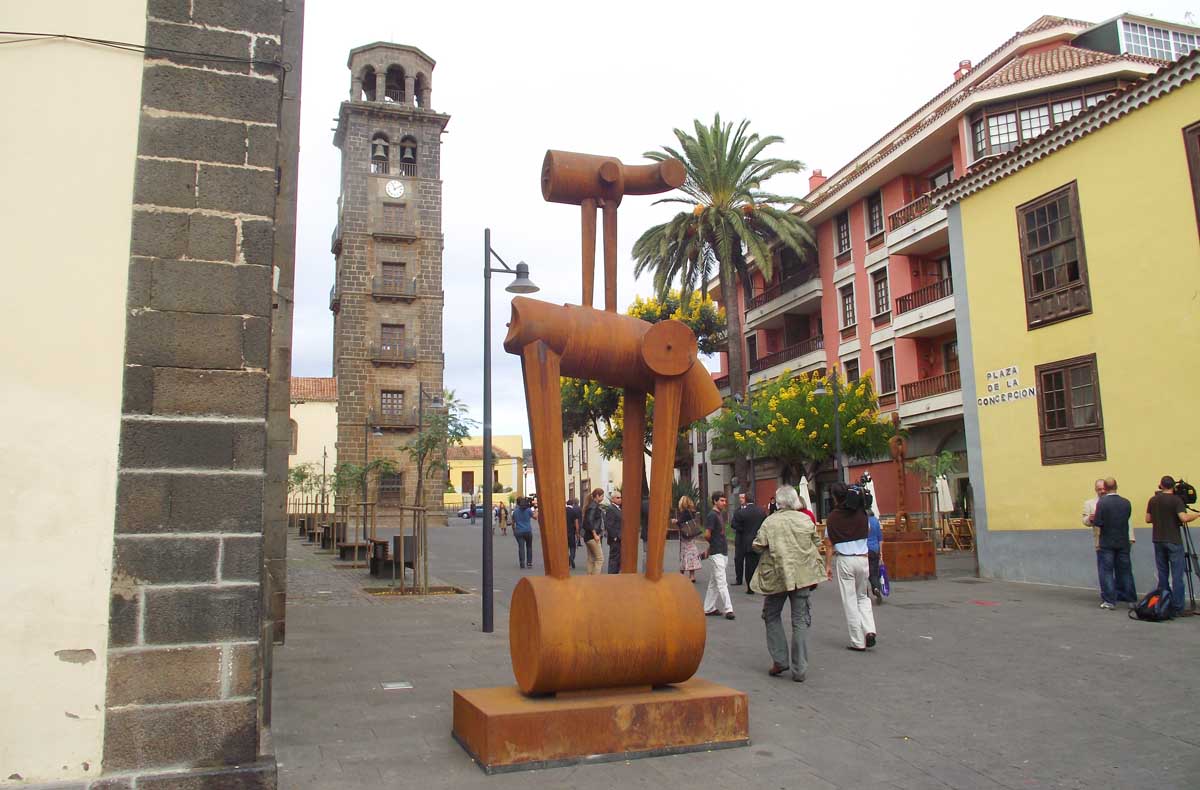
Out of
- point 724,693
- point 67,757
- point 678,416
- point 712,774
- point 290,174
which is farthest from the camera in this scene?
point 290,174

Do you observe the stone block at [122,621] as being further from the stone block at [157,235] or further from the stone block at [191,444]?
the stone block at [157,235]

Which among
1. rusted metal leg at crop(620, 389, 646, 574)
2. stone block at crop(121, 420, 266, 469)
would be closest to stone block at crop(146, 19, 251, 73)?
stone block at crop(121, 420, 266, 469)

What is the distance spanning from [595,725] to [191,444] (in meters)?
2.72

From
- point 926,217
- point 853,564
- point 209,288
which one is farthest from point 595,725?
point 926,217

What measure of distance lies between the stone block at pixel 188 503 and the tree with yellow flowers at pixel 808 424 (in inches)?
960

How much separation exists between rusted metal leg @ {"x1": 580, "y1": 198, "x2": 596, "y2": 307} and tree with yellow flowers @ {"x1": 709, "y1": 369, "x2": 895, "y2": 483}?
2214cm

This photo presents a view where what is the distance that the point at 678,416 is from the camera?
6148mm

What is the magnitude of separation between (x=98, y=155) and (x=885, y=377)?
1119 inches

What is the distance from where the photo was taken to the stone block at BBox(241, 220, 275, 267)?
Answer: 477 centimetres

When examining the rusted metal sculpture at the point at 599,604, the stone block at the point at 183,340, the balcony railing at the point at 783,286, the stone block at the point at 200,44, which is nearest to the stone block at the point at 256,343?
the stone block at the point at 183,340

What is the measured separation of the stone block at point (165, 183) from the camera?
4.68 m

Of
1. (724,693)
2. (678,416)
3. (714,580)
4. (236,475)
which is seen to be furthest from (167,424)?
(714,580)

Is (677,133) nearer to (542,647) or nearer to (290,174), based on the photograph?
(290,174)

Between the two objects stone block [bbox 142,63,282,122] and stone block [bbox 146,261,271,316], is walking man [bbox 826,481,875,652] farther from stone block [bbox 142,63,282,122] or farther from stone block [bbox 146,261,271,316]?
stone block [bbox 142,63,282,122]
